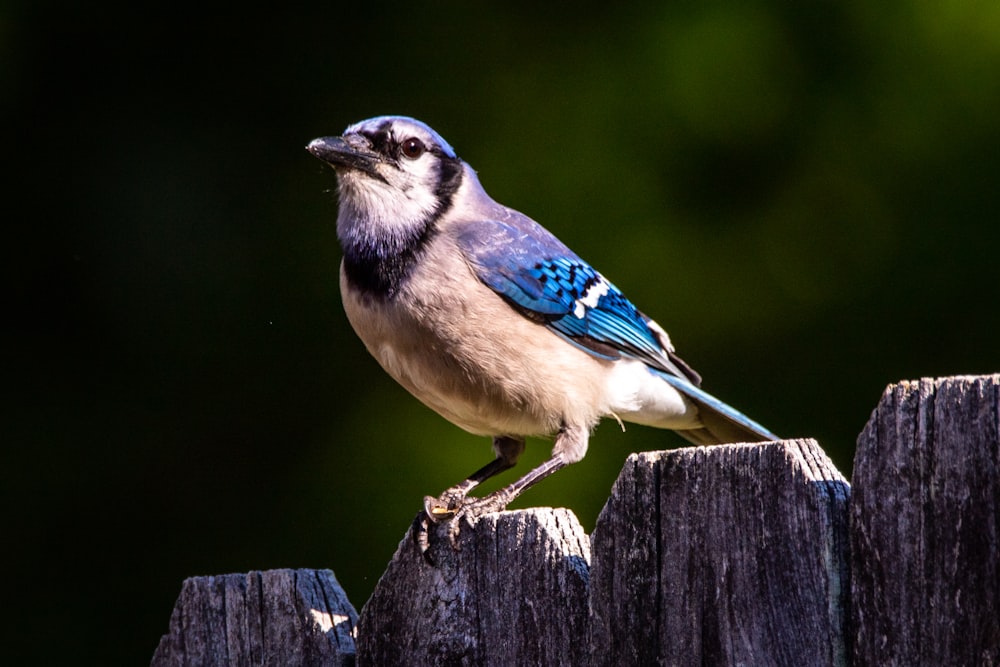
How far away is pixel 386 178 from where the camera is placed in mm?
2852

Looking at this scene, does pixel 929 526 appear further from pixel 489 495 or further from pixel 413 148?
pixel 413 148

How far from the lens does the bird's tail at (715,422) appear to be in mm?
2924

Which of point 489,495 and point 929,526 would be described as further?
point 489,495

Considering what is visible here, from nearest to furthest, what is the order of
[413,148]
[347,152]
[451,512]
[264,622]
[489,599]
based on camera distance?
[489,599]
[264,622]
[451,512]
[347,152]
[413,148]

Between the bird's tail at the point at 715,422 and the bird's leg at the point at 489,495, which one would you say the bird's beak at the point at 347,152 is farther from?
the bird's tail at the point at 715,422

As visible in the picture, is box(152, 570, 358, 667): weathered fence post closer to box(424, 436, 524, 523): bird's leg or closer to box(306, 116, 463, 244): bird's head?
box(424, 436, 524, 523): bird's leg

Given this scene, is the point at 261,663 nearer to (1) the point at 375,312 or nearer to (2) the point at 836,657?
(2) the point at 836,657

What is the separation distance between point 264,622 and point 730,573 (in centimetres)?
73

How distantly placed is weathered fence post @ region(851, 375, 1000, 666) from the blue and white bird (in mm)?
1248

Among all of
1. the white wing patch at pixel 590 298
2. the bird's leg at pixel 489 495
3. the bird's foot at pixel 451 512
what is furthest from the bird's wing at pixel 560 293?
the bird's foot at pixel 451 512

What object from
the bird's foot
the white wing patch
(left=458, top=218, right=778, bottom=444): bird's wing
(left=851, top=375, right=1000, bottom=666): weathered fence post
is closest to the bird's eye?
(left=458, top=218, right=778, bottom=444): bird's wing

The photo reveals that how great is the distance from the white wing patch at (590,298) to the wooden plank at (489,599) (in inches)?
52.4

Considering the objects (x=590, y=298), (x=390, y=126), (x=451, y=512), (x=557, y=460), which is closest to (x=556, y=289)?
(x=590, y=298)

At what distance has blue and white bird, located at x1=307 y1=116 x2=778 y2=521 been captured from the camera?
2.60m
